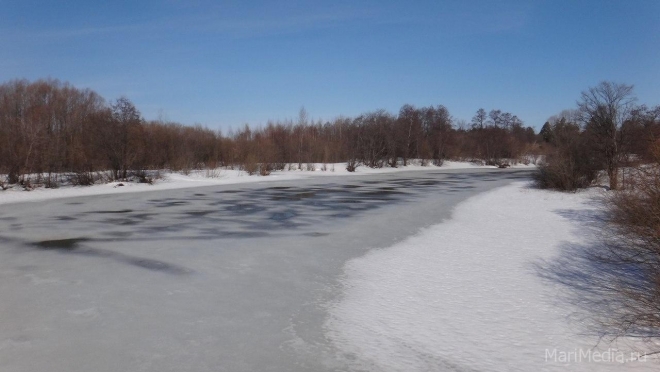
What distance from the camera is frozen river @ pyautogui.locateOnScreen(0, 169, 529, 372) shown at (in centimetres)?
446

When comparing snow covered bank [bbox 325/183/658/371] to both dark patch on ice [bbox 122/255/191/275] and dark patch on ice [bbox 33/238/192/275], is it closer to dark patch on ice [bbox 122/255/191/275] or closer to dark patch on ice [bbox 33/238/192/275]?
dark patch on ice [bbox 122/255/191/275]

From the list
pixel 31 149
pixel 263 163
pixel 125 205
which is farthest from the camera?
pixel 263 163

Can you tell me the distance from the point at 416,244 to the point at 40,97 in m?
51.4

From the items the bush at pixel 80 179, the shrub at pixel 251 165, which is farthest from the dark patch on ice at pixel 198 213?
the shrub at pixel 251 165

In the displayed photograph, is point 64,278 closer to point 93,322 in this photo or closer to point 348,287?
point 93,322

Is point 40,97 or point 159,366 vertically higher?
point 40,97

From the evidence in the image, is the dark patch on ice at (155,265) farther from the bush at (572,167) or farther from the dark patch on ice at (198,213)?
the bush at (572,167)

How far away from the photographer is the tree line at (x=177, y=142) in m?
27.0

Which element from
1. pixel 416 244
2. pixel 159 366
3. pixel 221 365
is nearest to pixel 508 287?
pixel 416 244

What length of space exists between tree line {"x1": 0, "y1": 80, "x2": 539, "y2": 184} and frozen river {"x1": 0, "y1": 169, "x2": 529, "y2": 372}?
14273mm

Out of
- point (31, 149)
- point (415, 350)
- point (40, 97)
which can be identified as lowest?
point (415, 350)

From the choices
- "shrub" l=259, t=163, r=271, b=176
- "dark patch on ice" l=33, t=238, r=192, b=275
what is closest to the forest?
"shrub" l=259, t=163, r=271, b=176

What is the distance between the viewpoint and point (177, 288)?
6.71 m

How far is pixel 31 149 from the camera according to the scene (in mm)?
25422
